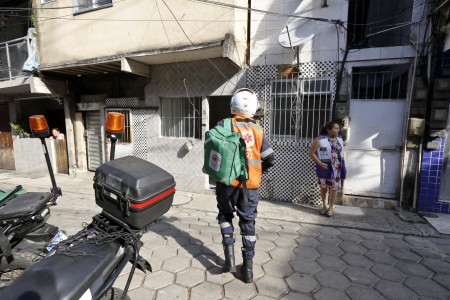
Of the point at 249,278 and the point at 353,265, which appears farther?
the point at 353,265

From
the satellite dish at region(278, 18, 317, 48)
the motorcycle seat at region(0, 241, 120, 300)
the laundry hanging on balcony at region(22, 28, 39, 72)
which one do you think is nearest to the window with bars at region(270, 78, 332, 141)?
the satellite dish at region(278, 18, 317, 48)

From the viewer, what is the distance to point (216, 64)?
541 cm

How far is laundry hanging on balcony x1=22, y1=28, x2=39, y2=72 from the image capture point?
640 centimetres

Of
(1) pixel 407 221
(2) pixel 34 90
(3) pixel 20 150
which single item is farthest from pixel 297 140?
(3) pixel 20 150

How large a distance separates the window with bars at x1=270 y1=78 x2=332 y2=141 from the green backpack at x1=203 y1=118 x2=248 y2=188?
3023 mm

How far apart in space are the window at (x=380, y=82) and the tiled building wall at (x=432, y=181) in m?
1.08

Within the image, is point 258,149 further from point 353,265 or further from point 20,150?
point 20,150

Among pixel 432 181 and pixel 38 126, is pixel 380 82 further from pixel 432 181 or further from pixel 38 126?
pixel 38 126

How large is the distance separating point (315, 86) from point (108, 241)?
4499 millimetres

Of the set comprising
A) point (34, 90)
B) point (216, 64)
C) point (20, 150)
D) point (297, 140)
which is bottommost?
point (20, 150)

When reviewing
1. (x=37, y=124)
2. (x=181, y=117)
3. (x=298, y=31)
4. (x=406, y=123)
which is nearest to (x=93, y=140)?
(x=181, y=117)

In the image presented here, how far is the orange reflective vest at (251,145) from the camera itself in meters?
2.39

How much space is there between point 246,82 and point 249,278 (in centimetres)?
390

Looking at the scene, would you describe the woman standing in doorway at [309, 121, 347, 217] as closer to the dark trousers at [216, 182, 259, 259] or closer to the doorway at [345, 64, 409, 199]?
the doorway at [345, 64, 409, 199]
